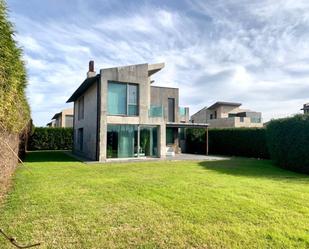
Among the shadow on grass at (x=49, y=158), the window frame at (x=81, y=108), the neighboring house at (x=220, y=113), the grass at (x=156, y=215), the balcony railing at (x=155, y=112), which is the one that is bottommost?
the grass at (x=156, y=215)

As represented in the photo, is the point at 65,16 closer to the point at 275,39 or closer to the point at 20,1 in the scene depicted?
the point at 20,1

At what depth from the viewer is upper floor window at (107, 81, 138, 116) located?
19047 mm

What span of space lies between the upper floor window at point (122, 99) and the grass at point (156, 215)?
9725 millimetres

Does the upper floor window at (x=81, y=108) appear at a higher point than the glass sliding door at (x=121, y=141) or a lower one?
higher

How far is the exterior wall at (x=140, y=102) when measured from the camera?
1850 cm

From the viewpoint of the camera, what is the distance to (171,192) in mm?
8531

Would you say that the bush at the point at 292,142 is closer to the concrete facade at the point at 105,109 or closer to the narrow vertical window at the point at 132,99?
the concrete facade at the point at 105,109

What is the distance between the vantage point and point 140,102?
19844mm

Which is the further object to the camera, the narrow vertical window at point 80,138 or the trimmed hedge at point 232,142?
the narrow vertical window at point 80,138

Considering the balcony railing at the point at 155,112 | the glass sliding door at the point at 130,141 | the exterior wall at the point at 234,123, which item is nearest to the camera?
the glass sliding door at the point at 130,141

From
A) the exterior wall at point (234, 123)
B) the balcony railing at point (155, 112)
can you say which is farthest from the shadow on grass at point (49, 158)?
the exterior wall at point (234, 123)

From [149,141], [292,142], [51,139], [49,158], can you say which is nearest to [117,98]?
[149,141]

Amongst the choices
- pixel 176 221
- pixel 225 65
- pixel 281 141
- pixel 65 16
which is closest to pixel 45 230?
pixel 176 221

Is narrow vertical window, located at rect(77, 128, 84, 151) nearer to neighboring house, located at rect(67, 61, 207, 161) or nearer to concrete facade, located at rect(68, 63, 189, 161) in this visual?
concrete facade, located at rect(68, 63, 189, 161)
